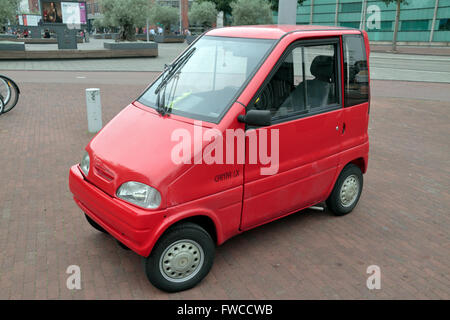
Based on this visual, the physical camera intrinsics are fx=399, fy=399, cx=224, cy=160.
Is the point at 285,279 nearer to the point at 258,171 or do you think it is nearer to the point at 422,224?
the point at 258,171

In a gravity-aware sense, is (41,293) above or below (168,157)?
below

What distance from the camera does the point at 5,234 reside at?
4.40 m

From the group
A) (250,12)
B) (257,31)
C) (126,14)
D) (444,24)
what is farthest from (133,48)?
(444,24)

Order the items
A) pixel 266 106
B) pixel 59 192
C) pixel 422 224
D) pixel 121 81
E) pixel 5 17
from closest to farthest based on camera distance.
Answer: pixel 266 106 → pixel 422 224 → pixel 59 192 → pixel 121 81 → pixel 5 17

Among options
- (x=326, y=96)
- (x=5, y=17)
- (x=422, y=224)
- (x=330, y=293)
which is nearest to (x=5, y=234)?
(x=330, y=293)

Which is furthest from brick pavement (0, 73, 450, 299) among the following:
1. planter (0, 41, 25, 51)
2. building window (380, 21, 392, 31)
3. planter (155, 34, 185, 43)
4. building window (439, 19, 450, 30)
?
building window (380, 21, 392, 31)

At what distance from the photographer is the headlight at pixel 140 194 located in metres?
3.15

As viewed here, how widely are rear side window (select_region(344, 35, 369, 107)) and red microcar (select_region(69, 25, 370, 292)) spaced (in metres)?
0.01

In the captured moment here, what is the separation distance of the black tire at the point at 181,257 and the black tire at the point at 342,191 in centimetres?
194

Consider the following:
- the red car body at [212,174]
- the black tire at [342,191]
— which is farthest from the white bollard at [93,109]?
the black tire at [342,191]

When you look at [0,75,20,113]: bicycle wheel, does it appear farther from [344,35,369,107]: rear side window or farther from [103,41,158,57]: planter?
[103,41,158,57]: planter

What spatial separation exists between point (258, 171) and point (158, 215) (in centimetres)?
108

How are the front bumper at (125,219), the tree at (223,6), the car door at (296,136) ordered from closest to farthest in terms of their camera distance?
1. the front bumper at (125,219)
2. the car door at (296,136)
3. the tree at (223,6)

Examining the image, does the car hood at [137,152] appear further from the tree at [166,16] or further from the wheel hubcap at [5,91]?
the tree at [166,16]
